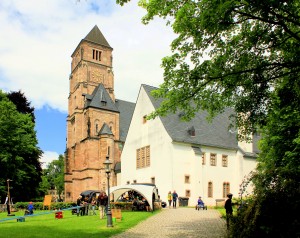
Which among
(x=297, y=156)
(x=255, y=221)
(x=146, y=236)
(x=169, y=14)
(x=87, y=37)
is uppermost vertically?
(x=87, y=37)

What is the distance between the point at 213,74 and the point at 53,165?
369 ft

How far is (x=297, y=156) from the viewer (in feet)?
66.9

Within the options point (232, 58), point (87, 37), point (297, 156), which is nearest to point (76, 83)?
point (87, 37)

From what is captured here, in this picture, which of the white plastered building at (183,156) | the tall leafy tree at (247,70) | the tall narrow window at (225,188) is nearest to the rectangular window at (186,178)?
the white plastered building at (183,156)

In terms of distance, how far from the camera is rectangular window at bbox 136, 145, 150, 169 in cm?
4329

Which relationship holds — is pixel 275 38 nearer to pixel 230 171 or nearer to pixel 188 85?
pixel 188 85

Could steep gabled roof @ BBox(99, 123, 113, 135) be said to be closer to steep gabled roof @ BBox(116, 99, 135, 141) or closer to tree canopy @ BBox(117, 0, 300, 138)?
steep gabled roof @ BBox(116, 99, 135, 141)

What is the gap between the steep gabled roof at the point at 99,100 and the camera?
64312 mm

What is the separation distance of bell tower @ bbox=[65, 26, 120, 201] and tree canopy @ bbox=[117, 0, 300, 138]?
47502 mm

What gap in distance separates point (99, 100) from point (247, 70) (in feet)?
179

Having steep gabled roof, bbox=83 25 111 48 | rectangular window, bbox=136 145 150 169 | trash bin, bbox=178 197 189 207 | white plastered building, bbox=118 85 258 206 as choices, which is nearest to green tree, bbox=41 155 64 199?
steep gabled roof, bbox=83 25 111 48

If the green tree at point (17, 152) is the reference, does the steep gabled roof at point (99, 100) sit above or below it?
above

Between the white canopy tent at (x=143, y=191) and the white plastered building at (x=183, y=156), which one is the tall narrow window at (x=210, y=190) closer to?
the white plastered building at (x=183, y=156)

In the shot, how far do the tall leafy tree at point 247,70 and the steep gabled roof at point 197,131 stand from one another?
24.7 metres
